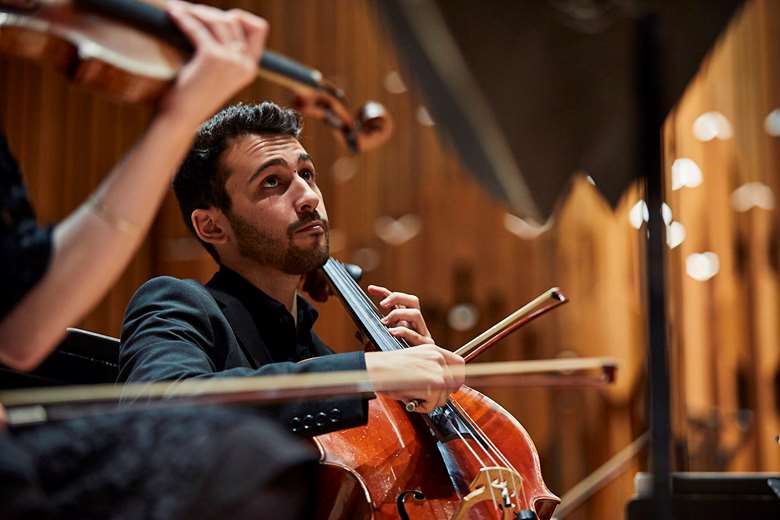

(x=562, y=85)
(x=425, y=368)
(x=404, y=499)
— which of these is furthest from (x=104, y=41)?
(x=404, y=499)

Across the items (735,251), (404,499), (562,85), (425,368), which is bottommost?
(404,499)

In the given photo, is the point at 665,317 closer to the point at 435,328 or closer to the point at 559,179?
the point at 559,179

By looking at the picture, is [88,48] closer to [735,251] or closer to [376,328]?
[376,328]

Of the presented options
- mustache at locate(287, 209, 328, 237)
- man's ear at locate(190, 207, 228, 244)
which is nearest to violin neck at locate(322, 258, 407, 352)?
mustache at locate(287, 209, 328, 237)

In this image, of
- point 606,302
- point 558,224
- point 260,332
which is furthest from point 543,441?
point 260,332

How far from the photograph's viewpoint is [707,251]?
13.0 ft

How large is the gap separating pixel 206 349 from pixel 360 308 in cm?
29

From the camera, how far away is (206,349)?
167cm

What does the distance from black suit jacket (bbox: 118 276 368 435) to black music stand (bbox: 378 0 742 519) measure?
442 millimetres

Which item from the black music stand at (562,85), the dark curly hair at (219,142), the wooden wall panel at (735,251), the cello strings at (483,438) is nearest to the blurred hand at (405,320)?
the cello strings at (483,438)

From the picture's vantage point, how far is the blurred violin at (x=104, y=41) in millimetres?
1013

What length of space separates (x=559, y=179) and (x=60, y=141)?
3546mm

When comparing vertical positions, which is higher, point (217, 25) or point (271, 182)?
point (217, 25)

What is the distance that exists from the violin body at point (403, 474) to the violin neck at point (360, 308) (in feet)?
0.33
